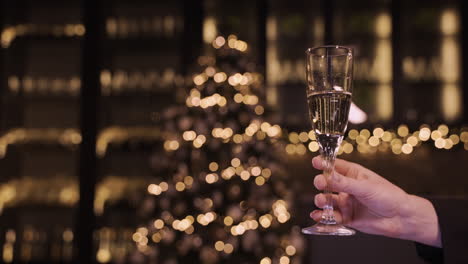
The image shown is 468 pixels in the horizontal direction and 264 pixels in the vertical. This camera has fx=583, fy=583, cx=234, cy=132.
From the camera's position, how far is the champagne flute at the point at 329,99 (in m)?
0.84

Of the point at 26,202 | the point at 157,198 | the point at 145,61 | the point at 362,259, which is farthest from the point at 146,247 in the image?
the point at 362,259

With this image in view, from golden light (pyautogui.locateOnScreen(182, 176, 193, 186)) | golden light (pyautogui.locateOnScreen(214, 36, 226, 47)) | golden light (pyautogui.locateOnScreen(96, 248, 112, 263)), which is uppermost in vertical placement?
golden light (pyautogui.locateOnScreen(214, 36, 226, 47))

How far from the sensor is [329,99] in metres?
0.85

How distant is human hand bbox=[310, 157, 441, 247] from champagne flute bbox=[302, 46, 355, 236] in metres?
0.02

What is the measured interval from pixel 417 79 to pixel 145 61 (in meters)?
1.78

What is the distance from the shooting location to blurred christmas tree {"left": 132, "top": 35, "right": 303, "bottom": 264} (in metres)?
2.95

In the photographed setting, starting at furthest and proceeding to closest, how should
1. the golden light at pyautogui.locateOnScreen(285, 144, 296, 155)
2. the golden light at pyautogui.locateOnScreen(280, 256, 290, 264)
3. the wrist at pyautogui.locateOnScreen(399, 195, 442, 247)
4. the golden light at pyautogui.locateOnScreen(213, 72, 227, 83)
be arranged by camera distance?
1. the golden light at pyautogui.locateOnScreen(285, 144, 296, 155)
2. the golden light at pyautogui.locateOnScreen(213, 72, 227, 83)
3. the golden light at pyautogui.locateOnScreen(280, 256, 290, 264)
4. the wrist at pyautogui.locateOnScreen(399, 195, 442, 247)

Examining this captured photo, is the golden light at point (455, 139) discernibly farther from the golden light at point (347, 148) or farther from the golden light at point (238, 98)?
the golden light at point (238, 98)

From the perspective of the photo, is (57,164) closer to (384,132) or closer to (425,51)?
(384,132)

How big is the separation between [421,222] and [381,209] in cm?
8

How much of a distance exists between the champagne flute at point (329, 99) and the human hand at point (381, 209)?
25 millimetres

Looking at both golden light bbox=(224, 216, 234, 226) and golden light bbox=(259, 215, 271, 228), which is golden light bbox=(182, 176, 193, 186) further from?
golden light bbox=(259, 215, 271, 228)

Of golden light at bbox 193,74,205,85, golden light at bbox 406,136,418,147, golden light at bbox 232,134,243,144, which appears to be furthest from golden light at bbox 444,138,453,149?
golden light at bbox 193,74,205,85

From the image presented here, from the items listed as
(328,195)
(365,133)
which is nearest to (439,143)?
(365,133)
